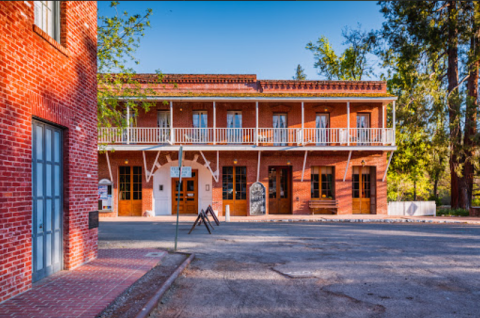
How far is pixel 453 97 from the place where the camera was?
2180 centimetres

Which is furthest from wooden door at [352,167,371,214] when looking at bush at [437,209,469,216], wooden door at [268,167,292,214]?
→ bush at [437,209,469,216]

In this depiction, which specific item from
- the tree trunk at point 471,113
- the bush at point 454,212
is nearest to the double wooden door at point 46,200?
the bush at point 454,212

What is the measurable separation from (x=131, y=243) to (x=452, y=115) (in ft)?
69.7

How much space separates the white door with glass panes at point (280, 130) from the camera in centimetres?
2016

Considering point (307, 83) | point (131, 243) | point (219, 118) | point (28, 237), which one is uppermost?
point (307, 83)

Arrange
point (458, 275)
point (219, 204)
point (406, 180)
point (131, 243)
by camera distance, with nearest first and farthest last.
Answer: point (458, 275) → point (131, 243) → point (219, 204) → point (406, 180)

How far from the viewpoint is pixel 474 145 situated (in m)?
21.7

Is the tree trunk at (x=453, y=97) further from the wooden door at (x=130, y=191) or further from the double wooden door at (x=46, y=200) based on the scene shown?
the double wooden door at (x=46, y=200)

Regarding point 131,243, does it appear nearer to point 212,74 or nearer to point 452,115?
point 212,74

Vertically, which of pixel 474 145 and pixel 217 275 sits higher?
pixel 474 145

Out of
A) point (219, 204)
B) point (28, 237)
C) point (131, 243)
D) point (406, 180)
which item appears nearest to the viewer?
point (28, 237)

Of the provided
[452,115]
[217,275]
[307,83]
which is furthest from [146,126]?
[452,115]

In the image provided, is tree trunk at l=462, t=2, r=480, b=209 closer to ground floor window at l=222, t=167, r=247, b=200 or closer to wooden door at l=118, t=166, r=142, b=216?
ground floor window at l=222, t=167, r=247, b=200

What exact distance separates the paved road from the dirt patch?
282mm
